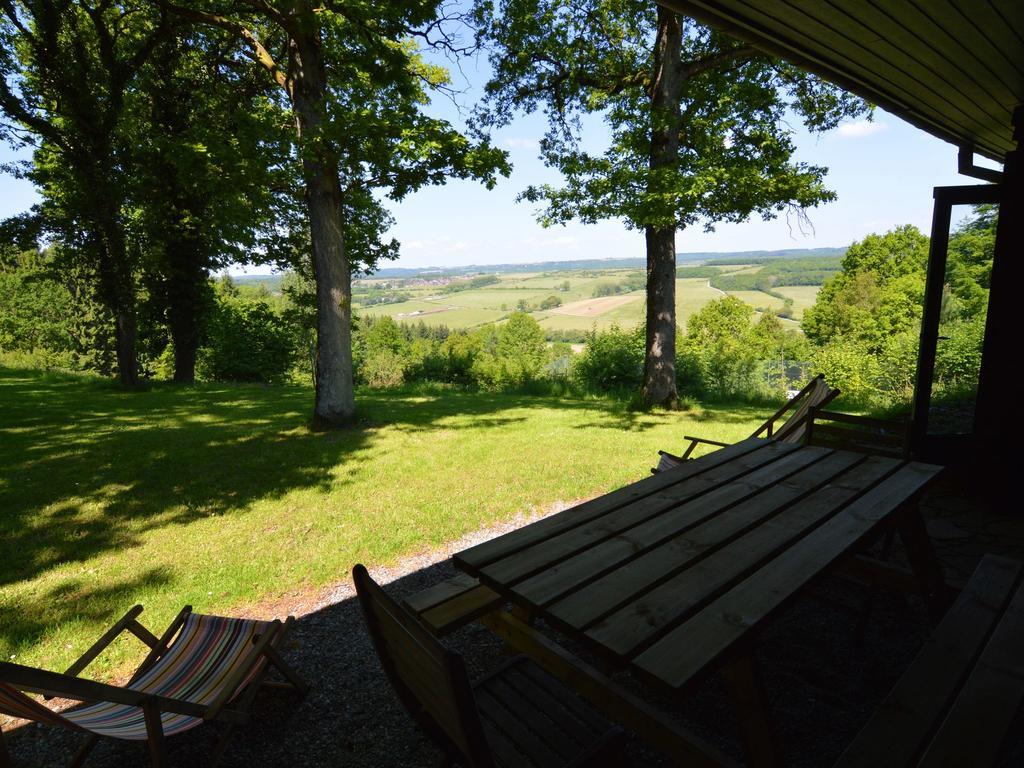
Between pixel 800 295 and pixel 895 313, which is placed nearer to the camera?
pixel 895 313

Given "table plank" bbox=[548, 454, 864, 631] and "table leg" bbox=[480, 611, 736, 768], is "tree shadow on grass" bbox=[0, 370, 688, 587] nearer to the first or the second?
"table leg" bbox=[480, 611, 736, 768]

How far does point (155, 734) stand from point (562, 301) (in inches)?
3090

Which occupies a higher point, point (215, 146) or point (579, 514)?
point (215, 146)

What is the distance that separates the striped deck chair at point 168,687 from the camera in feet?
5.42

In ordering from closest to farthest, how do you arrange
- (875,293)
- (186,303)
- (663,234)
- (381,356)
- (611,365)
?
(663,234) < (611,365) < (186,303) < (381,356) < (875,293)

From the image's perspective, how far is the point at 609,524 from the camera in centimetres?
232

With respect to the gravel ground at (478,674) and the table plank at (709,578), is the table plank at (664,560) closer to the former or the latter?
the table plank at (709,578)

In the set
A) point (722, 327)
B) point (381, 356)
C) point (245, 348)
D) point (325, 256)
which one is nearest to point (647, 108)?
point (325, 256)

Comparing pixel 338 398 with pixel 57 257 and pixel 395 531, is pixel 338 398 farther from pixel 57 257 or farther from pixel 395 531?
pixel 57 257

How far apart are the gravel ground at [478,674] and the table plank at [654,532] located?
0.58 metres

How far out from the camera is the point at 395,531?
4816 millimetres

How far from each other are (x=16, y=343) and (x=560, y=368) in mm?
33214

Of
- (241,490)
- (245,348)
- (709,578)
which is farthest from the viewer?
(245,348)

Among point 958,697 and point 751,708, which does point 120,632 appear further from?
point 958,697
